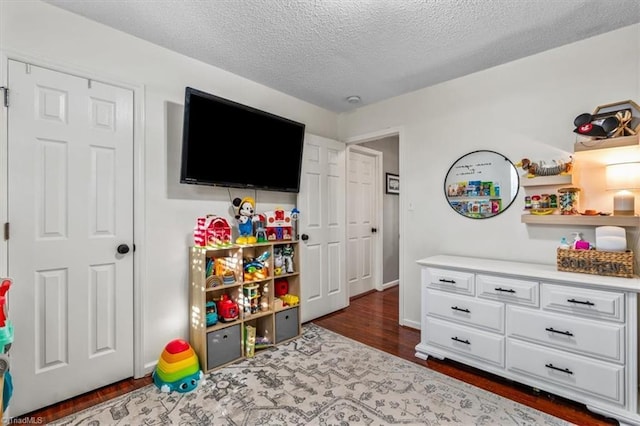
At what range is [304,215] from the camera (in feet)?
10.5

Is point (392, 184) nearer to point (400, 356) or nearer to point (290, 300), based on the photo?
point (290, 300)

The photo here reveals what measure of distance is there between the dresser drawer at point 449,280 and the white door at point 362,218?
65.9 inches

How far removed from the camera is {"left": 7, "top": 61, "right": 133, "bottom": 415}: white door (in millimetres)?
1749

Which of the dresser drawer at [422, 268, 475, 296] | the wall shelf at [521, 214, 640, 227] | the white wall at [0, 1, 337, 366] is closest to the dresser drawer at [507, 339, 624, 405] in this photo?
the dresser drawer at [422, 268, 475, 296]

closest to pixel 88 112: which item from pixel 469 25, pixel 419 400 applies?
pixel 469 25

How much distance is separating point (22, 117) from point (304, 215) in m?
2.22

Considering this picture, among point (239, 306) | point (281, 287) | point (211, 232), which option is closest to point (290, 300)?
point (281, 287)

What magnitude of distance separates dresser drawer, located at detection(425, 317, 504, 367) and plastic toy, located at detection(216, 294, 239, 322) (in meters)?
1.59

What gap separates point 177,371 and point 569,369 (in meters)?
2.51

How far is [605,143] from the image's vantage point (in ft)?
6.41

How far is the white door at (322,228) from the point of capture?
3213 mm

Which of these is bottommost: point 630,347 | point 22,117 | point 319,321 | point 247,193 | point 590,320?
point 319,321

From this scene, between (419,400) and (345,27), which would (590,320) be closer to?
(419,400)

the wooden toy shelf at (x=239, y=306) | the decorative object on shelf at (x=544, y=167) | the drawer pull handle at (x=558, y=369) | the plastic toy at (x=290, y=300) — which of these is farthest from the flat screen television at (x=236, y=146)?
the drawer pull handle at (x=558, y=369)
